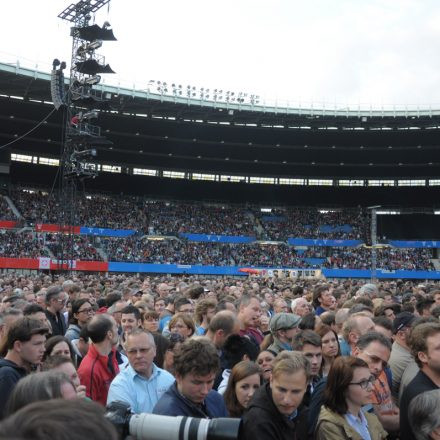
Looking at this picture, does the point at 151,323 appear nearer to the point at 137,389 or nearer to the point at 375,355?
the point at 137,389

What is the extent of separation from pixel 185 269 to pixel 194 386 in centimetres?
4326

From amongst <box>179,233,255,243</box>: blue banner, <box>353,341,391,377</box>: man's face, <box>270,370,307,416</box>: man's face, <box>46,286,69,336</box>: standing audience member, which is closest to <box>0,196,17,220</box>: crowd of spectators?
<box>179,233,255,243</box>: blue banner

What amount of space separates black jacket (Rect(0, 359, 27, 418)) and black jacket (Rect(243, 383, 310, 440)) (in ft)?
5.46

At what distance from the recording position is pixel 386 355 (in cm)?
465

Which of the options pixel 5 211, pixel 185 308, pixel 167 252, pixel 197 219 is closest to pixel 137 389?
pixel 185 308

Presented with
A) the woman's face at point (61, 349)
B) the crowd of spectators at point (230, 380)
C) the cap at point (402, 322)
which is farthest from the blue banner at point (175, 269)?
the woman's face at point (61, 349)

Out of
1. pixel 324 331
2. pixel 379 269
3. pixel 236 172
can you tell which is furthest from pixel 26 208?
pixel 324 331

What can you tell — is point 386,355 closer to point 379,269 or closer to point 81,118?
point 81,118

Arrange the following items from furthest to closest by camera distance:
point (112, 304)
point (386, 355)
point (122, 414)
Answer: point (112, 304)
point (386, 355)
point (122, 414)

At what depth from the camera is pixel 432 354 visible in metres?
4.01

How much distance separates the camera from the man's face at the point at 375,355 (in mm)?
4539

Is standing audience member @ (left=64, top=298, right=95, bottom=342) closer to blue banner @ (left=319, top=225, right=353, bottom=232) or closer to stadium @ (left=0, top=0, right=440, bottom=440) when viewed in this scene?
stadium @ (left=0, top=0, right=440, bottom=440)

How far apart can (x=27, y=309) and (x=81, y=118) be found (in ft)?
65.7

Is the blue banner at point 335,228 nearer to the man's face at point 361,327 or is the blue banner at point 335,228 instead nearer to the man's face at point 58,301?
the man's face at point 58,301
